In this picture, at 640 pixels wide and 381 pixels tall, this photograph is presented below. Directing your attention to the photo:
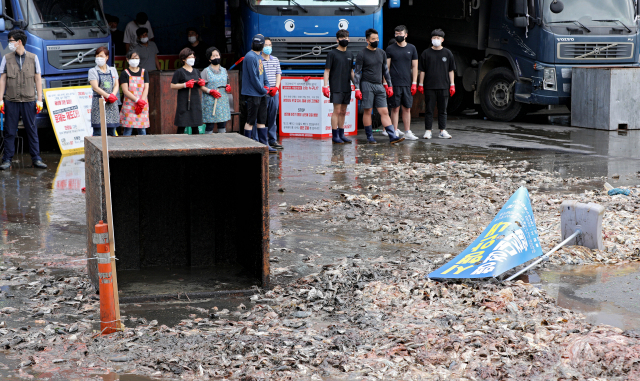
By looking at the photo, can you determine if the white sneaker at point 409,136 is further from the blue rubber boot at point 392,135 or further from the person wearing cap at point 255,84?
the person wearing cap at point 255,84

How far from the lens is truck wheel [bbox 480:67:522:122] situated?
684 inches

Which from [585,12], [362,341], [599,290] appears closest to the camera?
[362,341]

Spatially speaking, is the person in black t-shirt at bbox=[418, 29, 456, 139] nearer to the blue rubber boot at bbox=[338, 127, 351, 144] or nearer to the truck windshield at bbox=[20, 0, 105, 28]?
the blue rubber boot at bbox=[338, 127, 351, 144]

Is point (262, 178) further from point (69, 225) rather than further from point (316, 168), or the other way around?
point (316, 168)

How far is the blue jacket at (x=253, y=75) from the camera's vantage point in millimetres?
12062

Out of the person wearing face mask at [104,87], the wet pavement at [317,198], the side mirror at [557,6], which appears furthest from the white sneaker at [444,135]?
the person wearing face mask at [104,87]

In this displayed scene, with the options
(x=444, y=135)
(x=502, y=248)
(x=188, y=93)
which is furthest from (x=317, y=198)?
(x=444, y=135)

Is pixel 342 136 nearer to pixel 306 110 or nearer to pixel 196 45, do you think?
pixel 306 110

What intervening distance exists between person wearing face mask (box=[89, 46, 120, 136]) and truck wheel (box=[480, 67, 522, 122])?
31.6 feet

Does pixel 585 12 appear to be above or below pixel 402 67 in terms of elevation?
above

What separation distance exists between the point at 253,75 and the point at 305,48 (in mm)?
3088

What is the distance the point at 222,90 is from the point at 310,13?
3499mm

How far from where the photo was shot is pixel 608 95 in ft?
50.9

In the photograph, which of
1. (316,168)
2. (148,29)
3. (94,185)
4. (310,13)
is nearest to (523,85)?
(310,13)
